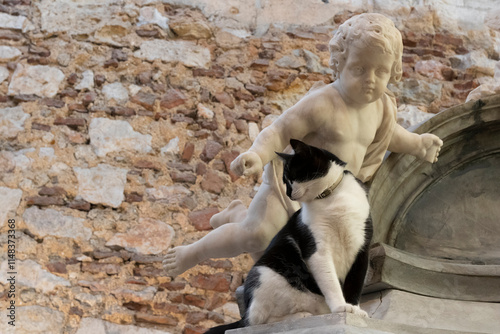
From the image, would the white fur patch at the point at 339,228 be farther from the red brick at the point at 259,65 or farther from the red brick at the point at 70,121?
the red brick at the point at 259,65

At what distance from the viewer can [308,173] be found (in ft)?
5.77

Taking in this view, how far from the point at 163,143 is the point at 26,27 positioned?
1.10 m

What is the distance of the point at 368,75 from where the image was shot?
2.05m

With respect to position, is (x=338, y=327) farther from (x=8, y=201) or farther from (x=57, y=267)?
(x=8, y=201)

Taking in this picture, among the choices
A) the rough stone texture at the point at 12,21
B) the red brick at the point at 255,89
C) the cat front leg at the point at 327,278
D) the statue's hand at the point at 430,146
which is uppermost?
the cat front leg at the point at 327,278

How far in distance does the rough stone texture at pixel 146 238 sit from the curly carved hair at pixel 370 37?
1707 mm

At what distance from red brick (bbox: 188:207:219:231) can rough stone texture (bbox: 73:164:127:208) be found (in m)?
0.39

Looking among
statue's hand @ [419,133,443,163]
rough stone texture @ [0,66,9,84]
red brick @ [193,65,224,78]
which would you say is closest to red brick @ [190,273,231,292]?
red brick @ [193,65,224,78]

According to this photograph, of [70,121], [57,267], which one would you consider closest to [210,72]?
[70,121]

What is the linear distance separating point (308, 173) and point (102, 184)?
6.75 feet

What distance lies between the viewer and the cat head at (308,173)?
176 cm

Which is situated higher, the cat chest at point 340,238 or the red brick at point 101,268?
the cat chest at point 340,238

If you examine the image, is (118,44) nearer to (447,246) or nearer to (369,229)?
(447,246)

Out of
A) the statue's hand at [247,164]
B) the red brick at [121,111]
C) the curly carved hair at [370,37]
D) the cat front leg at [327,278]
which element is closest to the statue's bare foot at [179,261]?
the statue's hand at [247,164]
